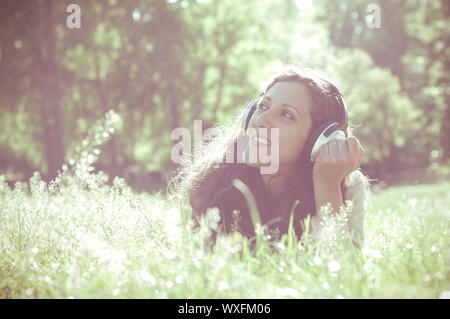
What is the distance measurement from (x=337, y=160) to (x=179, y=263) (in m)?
1.34

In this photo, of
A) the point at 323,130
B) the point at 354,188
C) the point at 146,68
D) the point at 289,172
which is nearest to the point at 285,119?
the point at 323,130

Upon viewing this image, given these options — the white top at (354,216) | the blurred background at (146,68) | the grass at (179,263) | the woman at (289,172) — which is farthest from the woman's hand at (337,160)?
the blurred background at (146,68)

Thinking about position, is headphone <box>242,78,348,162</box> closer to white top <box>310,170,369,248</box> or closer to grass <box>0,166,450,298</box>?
white top <box>310,170,369,248</box>

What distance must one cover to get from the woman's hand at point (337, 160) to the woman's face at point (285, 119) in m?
0.30

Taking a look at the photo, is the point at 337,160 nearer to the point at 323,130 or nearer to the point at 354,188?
the point at 323,130

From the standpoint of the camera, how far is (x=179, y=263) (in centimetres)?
181

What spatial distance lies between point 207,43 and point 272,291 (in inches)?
783

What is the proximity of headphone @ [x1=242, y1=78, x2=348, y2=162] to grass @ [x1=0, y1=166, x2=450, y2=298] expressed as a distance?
2.34 ft

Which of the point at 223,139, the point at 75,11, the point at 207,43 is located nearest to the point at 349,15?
the point at 207,43

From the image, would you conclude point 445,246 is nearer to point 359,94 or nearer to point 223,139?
point 223,139

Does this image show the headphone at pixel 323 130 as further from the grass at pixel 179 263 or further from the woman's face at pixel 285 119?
the grass at pixel 179 263

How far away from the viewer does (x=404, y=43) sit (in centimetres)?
4312

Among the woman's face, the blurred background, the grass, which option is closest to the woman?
the woman's face

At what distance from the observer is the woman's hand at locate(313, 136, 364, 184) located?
105 inches
